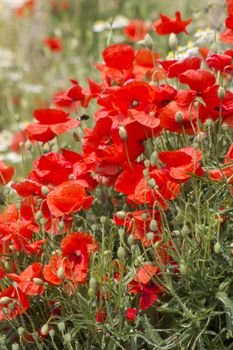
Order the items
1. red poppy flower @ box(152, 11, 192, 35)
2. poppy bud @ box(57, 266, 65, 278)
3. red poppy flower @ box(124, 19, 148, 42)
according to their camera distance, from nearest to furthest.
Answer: poppy bud @ box(57, 266, 65, 278) < red poppy flower @ box(152, 11, 192, 35) < red poppy flower @ box(124, 19, 148, 42)

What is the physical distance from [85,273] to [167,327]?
0.87ft

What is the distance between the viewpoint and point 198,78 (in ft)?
6.30

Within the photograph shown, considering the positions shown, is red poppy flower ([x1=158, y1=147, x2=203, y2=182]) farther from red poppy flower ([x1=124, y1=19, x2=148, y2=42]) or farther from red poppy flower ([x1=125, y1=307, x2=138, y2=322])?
red poppy flower ([x1=124, y1=19, x2=148, y2=42])

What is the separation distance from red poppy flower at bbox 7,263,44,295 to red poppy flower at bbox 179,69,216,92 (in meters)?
0.65

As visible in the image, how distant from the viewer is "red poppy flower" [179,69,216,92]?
1905 mm

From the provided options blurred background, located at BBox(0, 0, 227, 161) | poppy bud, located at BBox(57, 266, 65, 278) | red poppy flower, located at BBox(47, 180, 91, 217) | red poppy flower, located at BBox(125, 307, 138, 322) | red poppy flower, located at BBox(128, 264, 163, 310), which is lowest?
blurred background, located at BBox(0, 0, 227, 161)

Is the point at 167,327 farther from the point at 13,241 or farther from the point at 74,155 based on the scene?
the point at 74,155

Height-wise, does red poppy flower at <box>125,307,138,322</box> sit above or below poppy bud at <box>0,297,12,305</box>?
below

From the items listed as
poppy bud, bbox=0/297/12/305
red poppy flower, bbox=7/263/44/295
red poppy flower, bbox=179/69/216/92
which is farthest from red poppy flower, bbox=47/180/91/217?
red poppy flower, bbox=179/69/216/92

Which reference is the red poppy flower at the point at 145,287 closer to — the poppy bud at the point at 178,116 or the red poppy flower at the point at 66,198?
the red poppy flower at the point at 66,198

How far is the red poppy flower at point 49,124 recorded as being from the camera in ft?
7.00

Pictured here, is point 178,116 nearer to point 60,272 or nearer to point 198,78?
point 198,78

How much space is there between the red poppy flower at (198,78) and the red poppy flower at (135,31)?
2122 mm

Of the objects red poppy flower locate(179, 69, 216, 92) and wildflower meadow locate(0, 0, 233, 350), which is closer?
wildflower meadow locate(0, 0, 233, 350)
